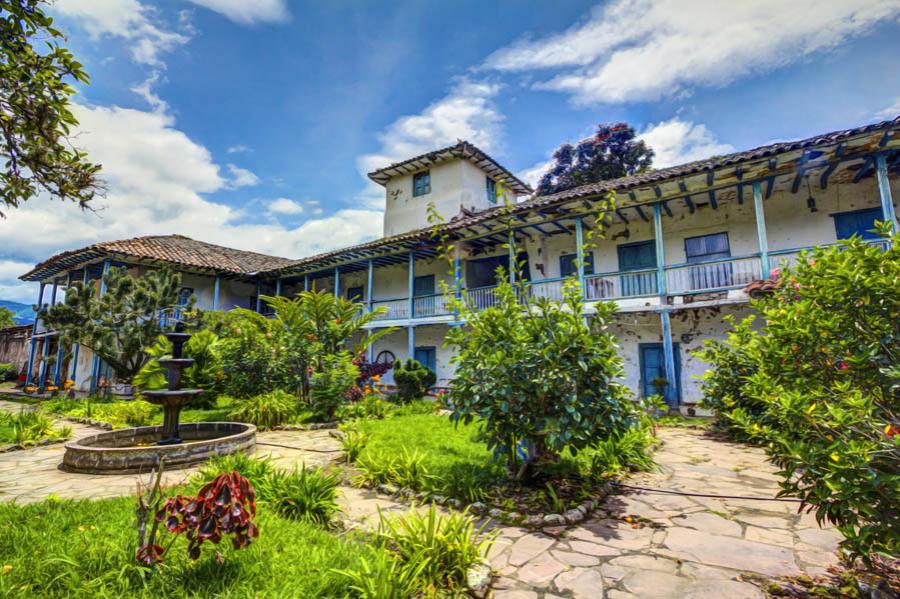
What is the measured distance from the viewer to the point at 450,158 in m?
17.7

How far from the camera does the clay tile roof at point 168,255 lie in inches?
612

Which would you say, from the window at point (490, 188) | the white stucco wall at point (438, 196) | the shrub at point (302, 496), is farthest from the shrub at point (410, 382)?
the window at point (490, 188)

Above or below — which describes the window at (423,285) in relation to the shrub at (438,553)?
above

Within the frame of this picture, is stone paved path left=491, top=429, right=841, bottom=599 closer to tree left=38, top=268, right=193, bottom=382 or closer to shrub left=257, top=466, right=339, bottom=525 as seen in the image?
shrub left=257, top=466, right=339, bottom=525

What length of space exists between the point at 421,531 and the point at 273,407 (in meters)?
6.21

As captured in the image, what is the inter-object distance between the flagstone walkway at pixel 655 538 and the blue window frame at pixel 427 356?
10.6 metres

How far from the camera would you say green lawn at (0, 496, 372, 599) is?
2240 mm

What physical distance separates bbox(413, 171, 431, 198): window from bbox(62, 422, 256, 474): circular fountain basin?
46.6ft

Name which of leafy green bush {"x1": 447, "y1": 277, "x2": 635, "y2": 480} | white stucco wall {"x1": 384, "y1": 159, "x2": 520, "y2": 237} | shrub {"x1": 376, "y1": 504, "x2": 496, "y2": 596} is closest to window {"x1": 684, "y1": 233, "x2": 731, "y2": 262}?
white stucco wall {"x1": 384, "y1": 159, "x2": 520, "y2": 237}

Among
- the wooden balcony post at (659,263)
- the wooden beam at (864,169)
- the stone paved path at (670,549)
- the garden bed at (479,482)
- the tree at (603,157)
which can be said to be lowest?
Answer: the stone paved path at (670,549)

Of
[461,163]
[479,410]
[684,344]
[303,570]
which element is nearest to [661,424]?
[684,344]

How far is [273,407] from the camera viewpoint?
8.20 metres

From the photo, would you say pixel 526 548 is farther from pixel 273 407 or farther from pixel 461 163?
pixel 461 163

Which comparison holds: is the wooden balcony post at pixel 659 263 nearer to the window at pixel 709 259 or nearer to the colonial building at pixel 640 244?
the colonial building at pixel 640 244
